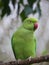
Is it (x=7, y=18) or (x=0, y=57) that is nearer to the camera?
(x=0, y=57)

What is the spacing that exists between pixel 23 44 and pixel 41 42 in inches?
29.8

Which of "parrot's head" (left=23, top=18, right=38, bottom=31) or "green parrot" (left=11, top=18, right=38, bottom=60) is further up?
"parrot's head" (left=23, top=18, right=38, bottom=31)

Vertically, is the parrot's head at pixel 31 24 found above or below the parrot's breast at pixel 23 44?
above

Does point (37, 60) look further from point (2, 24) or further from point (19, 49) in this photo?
point (2, 24)

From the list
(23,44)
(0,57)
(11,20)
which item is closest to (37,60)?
(23,44)

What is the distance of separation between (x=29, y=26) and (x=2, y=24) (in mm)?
798

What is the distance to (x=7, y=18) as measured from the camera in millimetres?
1736

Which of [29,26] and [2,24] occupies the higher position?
[29,26]

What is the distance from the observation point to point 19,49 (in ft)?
3.17

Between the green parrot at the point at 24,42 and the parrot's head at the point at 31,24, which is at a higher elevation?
the parrot's head at the point at 31,24

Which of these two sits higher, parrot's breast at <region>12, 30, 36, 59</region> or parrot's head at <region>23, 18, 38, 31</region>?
parrot's head at <region>23, 18, 38, 31</region>

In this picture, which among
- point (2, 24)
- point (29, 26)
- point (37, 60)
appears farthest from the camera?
point (2, 24)

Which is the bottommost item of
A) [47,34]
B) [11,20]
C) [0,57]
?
[0,57]

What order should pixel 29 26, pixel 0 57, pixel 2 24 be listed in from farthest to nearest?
pixel 2 24
pixel 0 57
pixel 29 26
